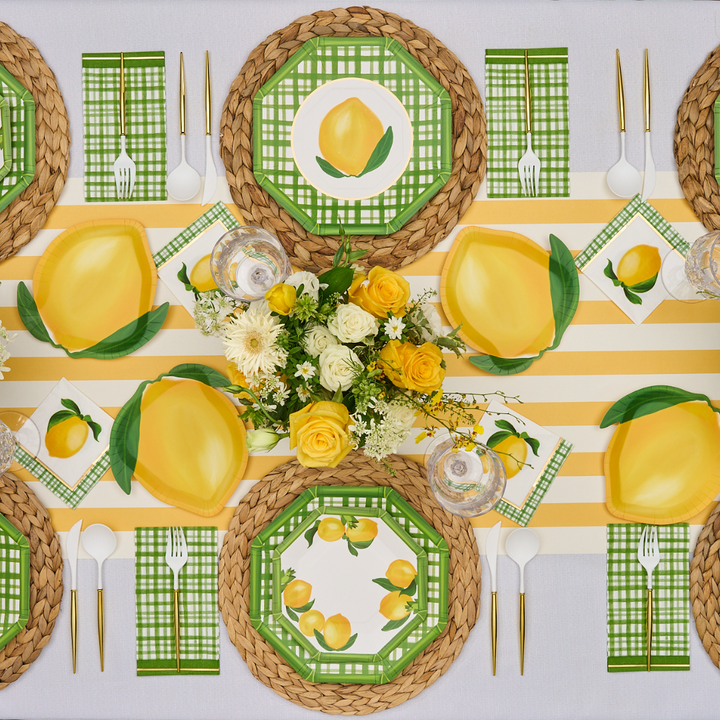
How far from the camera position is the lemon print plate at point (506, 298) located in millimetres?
1152

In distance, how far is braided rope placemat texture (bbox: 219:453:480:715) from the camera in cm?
114

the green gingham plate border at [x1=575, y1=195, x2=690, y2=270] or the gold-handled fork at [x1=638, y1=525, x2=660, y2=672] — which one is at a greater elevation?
the green gingham plate border at [x1=575, y1=195, x2=690, y2=270]

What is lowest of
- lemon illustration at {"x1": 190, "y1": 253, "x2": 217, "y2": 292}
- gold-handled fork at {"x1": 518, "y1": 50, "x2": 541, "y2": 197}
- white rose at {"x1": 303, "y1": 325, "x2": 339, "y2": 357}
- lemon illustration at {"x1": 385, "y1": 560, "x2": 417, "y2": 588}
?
lemon illustration at {"x1": 385, "y1": 560, "x2": 417, "y2": 588}

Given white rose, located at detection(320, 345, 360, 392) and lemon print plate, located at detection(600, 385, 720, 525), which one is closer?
white rose, located at detection(320, 345, 360, 392)

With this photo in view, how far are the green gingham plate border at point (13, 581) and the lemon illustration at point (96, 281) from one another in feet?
1.37

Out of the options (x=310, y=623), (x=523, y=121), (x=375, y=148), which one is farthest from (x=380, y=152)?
(x=310, y=623)

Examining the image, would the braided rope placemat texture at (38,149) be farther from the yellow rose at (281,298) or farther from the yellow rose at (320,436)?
the yellow rose at (320,436)

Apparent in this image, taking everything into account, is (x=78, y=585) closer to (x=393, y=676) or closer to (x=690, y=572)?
(x=393, y=676)

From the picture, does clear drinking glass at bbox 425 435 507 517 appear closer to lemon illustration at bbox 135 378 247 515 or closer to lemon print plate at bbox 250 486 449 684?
lemon print plate at bbox 250 486 449 684

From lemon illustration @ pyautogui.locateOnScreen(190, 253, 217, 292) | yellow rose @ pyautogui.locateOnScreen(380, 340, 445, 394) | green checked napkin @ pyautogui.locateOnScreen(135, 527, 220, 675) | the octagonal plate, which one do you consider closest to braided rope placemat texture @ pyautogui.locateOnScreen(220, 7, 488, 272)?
the octagonal plate

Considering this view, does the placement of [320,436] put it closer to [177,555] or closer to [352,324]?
[352,324]

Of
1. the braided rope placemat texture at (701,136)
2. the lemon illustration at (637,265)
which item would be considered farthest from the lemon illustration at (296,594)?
the braided rope placemat texture at (701,136)

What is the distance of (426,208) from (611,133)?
426mm

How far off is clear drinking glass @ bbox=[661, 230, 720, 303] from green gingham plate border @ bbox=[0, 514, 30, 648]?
1.48m
